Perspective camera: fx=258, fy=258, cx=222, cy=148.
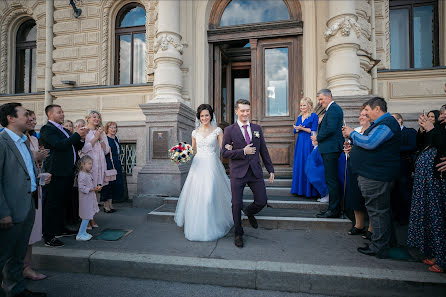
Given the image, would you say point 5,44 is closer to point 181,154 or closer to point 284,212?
point 181,154

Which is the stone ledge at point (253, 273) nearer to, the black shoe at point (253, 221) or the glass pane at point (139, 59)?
the black shoe at point (253, 221)

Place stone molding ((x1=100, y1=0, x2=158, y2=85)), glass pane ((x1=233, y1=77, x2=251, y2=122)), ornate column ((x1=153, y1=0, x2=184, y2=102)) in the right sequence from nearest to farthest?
ornate column ((x1=153, y1=0, x2=184, y2=102)), stone molding ((x1=100, y1=0, x2=158, y2=85)), glass pane ((x1=233, y1=77, x2=251, y2=122))

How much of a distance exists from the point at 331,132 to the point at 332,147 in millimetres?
245

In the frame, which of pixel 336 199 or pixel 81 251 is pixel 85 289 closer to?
pixel 81 251

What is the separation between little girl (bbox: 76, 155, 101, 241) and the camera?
4043mm

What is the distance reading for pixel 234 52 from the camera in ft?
27.2

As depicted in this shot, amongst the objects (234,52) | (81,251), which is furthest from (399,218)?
(234,52)

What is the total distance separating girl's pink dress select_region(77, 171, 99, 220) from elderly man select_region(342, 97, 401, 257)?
3.96 meters

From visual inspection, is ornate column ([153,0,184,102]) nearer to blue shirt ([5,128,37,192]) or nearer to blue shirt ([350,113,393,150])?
blue shirt ([5,128,37,192])

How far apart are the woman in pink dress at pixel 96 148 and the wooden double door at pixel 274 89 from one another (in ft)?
11.3

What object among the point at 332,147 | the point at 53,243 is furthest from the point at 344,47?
the point at 53,243

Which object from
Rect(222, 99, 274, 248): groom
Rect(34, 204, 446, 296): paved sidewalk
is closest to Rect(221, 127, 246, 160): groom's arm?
Rect(222, 99, 274, 248): groom

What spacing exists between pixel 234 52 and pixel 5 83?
839 centimetres

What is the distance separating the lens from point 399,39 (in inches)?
274
